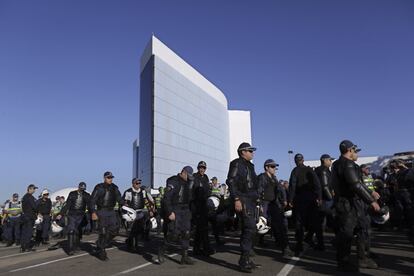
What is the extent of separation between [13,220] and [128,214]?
24.8 feet

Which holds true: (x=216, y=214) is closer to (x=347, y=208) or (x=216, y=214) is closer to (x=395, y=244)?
(x=395, y=244)

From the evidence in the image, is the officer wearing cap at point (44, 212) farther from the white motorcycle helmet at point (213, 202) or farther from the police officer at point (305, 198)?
the police officer at point (305, 198)

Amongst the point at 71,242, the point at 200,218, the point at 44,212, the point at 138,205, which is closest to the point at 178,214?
the point at 200,218

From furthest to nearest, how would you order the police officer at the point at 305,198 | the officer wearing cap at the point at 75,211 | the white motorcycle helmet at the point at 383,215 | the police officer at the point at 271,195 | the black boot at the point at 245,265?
the officer wearing cap at the point at 75,211 → the police officer at the point at 271,195 → the police officer at the point at 305,198 → the white motorcycle helmet at the point at 383,215 → the black boot at the point at 245,265

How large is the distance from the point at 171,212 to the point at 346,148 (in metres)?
3.57

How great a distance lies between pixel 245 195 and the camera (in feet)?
22.0

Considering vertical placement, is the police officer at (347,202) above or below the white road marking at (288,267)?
above

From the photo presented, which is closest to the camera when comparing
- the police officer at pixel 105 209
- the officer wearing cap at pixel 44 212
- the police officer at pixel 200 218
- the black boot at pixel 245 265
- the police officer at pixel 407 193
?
the black boot at pixel 245 265

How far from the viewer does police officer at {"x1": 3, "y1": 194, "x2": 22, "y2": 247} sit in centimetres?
1505

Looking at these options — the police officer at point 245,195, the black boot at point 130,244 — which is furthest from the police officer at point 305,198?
the black boot at point 130,244

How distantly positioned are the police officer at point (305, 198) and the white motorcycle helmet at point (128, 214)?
408cm

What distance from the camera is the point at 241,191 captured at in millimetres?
6727

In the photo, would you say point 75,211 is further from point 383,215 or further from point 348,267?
point 383,215

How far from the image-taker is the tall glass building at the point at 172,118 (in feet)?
178
